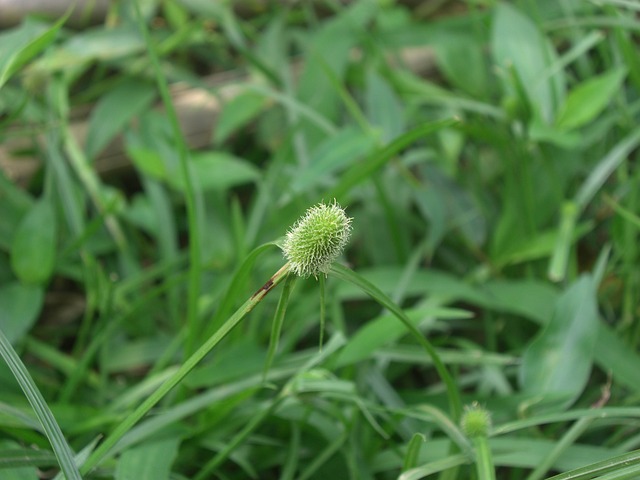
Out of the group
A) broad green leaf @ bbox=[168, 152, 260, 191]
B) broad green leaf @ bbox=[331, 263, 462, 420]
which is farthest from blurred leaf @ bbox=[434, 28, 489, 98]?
broad green leaf @ bbox=[331, 263, 462, 420]

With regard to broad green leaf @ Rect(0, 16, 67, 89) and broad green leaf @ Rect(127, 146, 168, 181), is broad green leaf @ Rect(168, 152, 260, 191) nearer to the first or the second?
broad green leaf @ Rect(127, 146, 168, 181)

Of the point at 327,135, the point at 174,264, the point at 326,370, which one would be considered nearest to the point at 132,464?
the point at 326,370

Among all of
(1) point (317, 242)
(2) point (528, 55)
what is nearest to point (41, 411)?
(1) point (317, 242)

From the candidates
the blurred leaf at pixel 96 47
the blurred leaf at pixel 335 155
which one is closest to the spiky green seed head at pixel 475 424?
the blurred leaf at pixel 335 155

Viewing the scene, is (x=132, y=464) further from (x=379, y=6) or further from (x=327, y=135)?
(x=379, y=6)

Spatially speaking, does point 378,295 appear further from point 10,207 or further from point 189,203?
point 10,207

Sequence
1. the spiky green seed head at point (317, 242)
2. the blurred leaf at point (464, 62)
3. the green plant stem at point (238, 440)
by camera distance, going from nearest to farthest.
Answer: the spiky green seed head at point (317, 242) → the green plant stem at point (238, 440) → the blurred leaf at point (464, 62)

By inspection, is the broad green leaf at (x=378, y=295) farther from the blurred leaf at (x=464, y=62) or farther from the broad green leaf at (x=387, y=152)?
the blurred leaf at (x=464, y=62)
